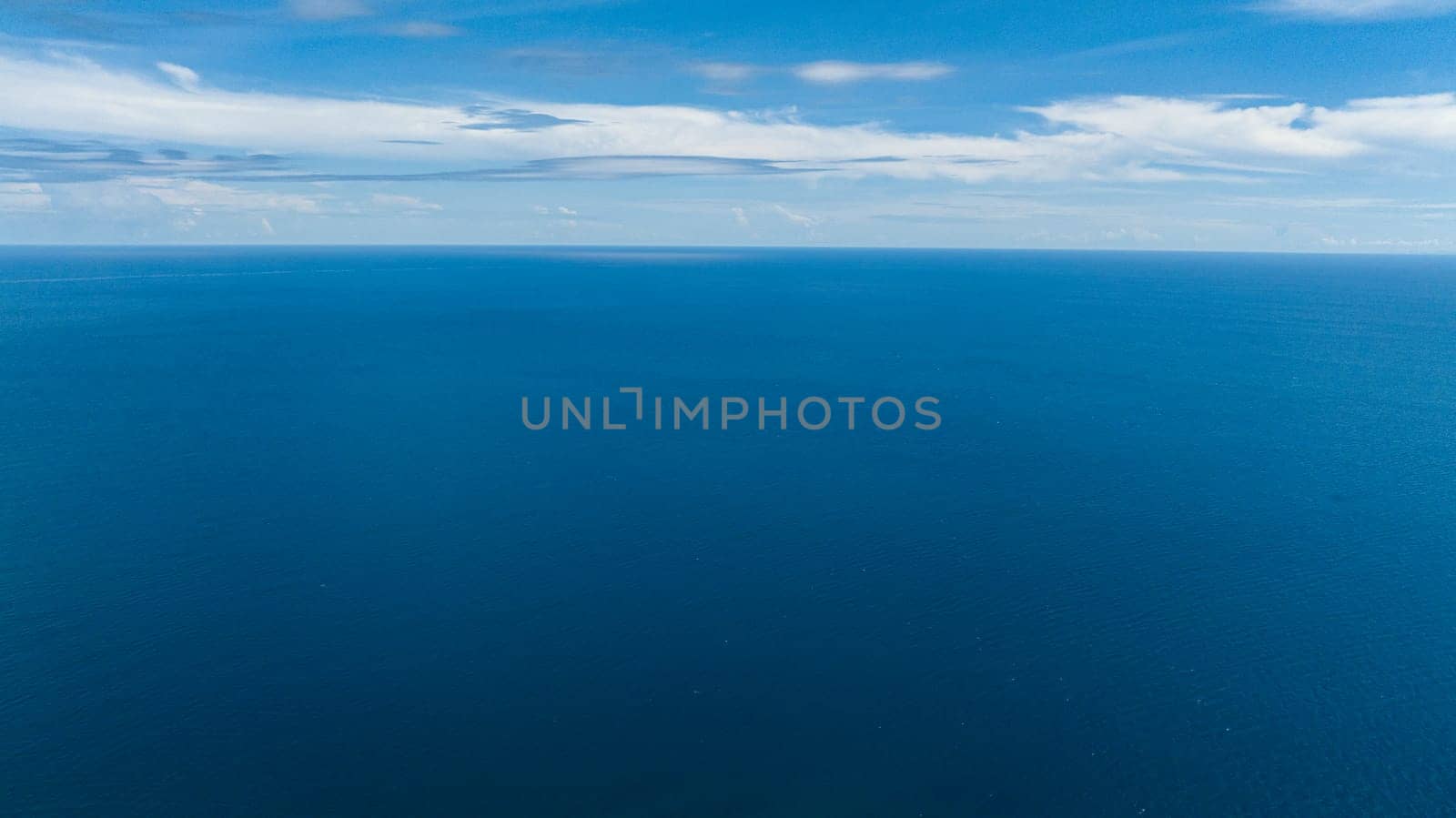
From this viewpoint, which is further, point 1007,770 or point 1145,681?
point 1145,681

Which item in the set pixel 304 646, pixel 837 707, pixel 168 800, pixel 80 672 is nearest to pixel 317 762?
pixel 168 800

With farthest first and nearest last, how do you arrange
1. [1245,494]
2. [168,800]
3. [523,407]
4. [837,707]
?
[523,407] < [1245,494] < [837,707] < [168,800]

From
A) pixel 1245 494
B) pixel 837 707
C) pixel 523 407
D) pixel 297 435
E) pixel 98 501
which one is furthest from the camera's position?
pixel 523 407

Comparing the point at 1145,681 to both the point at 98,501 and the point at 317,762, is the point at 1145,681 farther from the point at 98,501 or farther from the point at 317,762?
the point at 98,501

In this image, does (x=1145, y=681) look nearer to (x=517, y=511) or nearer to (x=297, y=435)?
(x=517, y=511)

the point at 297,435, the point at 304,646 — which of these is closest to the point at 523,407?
the point at 297,435

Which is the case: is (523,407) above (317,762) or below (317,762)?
above
